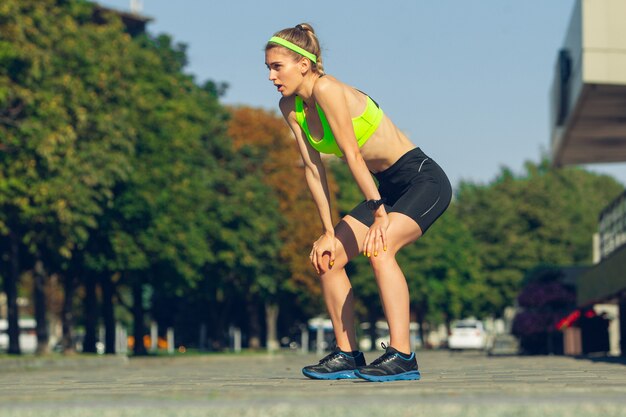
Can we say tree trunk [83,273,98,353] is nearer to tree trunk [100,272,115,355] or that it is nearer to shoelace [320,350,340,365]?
tree trunk [100,272,115,355]

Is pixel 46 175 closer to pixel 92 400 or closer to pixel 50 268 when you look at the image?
pixel 50 268

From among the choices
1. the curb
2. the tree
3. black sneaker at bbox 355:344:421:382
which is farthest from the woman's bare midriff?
the tree

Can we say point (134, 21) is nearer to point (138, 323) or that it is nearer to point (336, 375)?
point (138, 323)

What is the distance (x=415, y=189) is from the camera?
8.10 m

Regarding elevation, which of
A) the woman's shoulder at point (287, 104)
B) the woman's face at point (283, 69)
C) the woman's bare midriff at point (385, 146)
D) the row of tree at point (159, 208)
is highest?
the row of tree at point (159, 208)

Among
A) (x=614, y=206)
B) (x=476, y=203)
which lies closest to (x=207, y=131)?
(x=614, y=206)

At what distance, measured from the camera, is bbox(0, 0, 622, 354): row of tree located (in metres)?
29.8

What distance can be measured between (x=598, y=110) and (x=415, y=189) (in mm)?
22776

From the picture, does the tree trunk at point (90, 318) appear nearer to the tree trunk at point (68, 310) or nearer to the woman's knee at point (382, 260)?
the tree trunk at point (68, 310)

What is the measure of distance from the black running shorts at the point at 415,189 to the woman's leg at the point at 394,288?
0.68 feet

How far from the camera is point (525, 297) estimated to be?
41.1 m

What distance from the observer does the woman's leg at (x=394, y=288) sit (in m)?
7.76

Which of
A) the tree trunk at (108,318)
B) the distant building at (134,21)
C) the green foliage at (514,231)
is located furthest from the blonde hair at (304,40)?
the green foliage at (514,231)

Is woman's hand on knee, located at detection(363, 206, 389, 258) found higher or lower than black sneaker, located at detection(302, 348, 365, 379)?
higher
